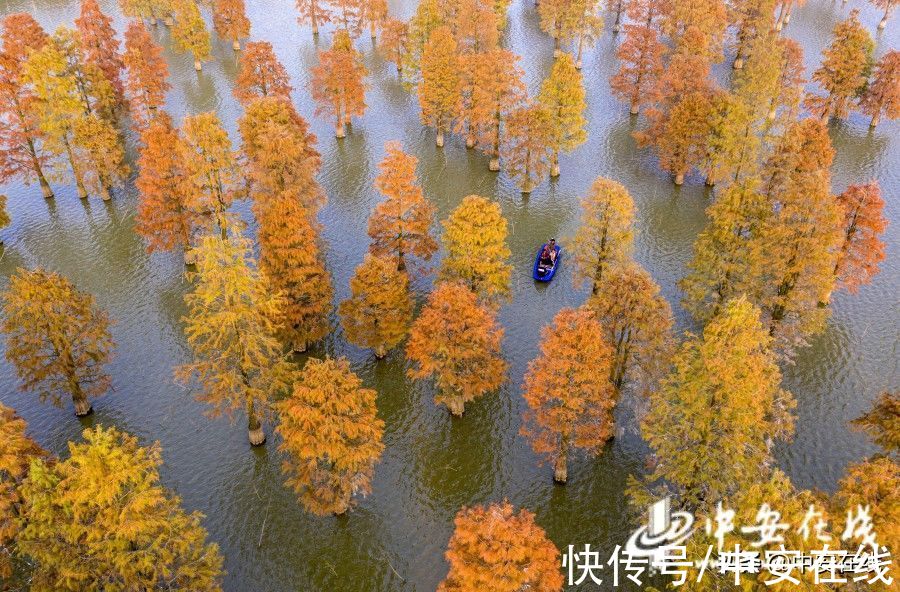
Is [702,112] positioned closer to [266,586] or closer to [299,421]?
[299,421]

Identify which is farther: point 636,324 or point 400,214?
point 400,214

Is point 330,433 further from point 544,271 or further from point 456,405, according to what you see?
point 544,271

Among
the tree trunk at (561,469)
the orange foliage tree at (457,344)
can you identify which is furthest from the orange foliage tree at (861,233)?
the orange foliage tree at (457,344)

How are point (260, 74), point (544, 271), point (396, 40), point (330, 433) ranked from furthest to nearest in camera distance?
point (396, 40), point (260, 74), point (544, 271), point (330, 433)

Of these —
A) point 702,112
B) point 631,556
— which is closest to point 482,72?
point 702,112

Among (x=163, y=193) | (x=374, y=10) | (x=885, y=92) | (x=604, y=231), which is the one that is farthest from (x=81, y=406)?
(x=885, y=92)

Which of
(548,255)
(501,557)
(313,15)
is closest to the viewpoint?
(501,557)

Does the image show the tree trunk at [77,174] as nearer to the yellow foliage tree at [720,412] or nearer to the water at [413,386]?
the water at [413,386]
